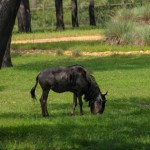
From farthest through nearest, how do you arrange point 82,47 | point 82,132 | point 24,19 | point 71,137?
point 24,19 < point 82,47 < point 82,132 < point 71,137

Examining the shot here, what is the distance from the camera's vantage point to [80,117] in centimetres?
1230

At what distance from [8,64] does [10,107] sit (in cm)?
1072

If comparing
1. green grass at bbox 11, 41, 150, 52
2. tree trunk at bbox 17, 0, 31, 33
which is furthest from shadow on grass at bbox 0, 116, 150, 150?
tree trunk at bbox 17, 0, 31, 33

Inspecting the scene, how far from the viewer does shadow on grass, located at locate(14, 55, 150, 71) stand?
25000 millimetres

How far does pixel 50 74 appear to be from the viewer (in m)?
12.8

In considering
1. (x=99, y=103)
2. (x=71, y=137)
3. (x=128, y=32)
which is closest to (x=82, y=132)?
(x=71, y=137)

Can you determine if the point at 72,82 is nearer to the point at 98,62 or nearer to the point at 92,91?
the point at 92,91

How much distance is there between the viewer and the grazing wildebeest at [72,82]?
42.1 ft

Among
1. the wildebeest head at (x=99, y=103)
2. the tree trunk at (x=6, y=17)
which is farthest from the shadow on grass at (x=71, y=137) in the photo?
the wildebeest head at (x=99, y=103)

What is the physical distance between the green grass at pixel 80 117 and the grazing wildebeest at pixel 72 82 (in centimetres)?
32

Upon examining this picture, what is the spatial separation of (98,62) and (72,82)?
14.1m

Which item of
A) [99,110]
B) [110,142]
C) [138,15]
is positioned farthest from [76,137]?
[138,15]

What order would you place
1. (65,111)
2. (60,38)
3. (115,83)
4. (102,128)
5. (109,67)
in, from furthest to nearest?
(60,38)
(109,67)
(115,83)
(65,111)
(102,128)

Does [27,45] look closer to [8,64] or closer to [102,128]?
[8,64]
